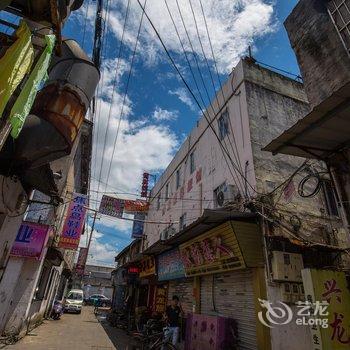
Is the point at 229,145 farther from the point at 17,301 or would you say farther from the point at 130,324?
the point at 130,324

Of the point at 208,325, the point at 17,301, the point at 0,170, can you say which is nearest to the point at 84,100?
the point at 0,170

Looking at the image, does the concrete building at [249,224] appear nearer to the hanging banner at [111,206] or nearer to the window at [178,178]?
the window at [178,178]

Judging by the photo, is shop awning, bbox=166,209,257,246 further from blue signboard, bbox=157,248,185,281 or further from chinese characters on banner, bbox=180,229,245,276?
blue signboard, bbox=157,248,185,281

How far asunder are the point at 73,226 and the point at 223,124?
447 inches

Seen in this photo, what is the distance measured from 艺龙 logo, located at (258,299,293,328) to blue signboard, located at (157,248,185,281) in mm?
6054

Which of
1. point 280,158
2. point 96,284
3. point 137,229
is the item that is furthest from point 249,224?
point 96,284

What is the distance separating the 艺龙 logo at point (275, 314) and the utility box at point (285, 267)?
0.84 meters

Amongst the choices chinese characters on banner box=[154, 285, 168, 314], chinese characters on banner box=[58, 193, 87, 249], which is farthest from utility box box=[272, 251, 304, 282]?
chinese characters on banner box=[58, 193, 87, 249]

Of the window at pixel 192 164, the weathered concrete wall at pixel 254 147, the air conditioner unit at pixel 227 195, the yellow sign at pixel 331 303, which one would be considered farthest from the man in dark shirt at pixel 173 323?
the window at pixel 192 164

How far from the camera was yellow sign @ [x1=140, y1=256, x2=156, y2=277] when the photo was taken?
18.2m

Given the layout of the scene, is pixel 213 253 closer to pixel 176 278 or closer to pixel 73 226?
pixel 176 278

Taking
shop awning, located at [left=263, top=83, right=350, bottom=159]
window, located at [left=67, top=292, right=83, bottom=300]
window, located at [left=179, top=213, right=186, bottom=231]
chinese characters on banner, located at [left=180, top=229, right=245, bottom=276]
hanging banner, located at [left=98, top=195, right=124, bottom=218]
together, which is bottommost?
window, located at [left=67, top=292, right=83, bottom=300]

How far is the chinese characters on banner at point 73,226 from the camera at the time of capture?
664 inches

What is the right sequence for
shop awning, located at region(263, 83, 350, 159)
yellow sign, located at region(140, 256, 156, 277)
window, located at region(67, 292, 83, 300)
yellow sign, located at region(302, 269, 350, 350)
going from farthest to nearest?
window, located at region(67, 292, 83, 300), yellow sign, located at region(140, 256, 156, 277), yellow sign, located at region(302, 269, 350, 350), shop awning, located at region(263, 83, 350, 159)
